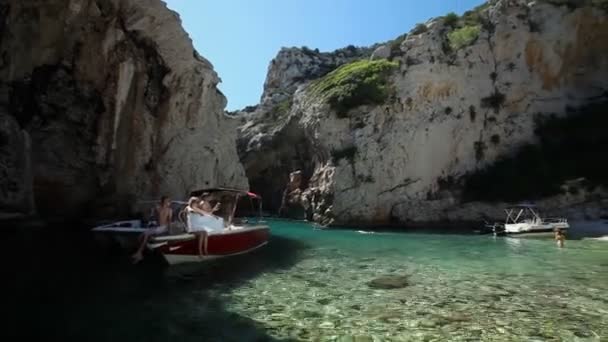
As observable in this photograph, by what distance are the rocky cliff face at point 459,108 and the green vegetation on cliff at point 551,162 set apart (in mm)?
609

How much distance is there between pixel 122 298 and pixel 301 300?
3786 mm

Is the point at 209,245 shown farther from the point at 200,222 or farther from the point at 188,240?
the point at 188,240

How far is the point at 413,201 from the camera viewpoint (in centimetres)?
4172

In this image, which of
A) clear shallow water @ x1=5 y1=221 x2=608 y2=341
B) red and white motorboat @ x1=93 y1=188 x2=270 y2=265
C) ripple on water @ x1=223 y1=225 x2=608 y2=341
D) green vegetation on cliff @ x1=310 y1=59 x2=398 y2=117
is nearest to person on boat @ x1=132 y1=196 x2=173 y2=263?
red and white motorboat @ x1=93 y1=188 x2=270 y2=265

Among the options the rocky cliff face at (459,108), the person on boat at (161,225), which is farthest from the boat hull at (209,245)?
the rocky cliff face at (459,108)

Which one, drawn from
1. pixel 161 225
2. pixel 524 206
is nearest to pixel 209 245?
pixel 161 225

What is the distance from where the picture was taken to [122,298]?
8.99 m

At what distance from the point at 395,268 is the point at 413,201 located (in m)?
28.3

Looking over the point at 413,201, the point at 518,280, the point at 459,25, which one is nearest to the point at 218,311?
the point at 518,280

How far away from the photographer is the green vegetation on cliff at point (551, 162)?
3900 centimetres

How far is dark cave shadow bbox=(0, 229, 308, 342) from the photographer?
6684 millimetres

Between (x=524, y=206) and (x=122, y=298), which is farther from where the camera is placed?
(x=524, y=206)

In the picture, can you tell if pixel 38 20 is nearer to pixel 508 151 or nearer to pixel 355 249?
pixel 355 249

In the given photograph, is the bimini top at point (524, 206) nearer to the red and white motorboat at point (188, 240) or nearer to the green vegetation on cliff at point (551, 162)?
the green vegetation on cliff at point (551, 162)
